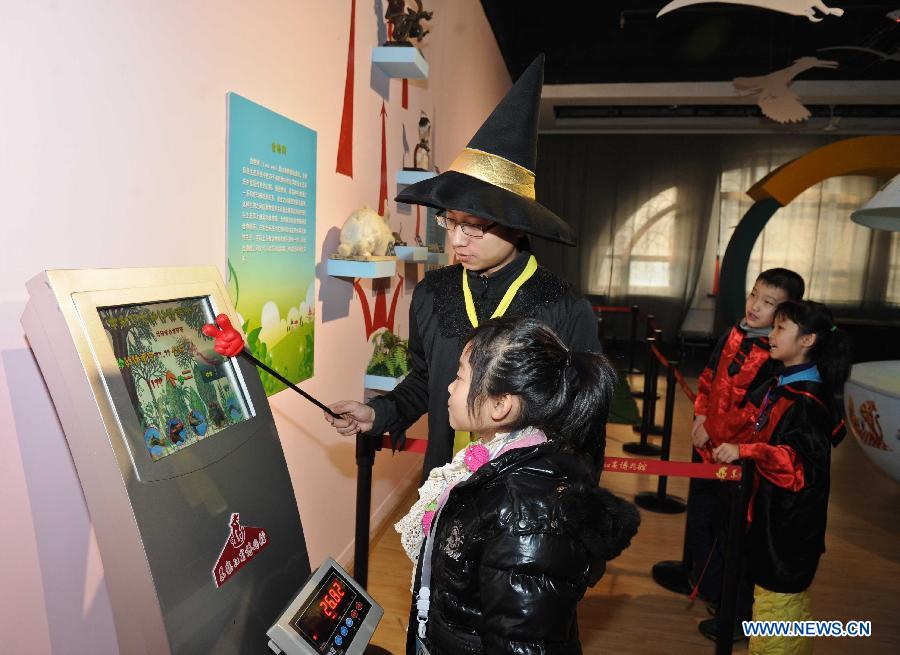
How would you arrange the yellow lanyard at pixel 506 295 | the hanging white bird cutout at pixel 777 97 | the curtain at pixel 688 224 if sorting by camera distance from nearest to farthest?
the yellow lanyard at pixel 506 295
the hanging white bird cutout at pixel 777 97
the curtain at pixel 688 224

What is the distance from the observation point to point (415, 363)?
6.28 ft

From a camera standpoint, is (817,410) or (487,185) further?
(817,410)

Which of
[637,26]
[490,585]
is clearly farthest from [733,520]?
[637,26]

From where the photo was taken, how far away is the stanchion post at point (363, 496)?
2.12 m

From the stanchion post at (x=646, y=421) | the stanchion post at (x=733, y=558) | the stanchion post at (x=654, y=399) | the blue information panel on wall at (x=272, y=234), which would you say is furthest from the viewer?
the stanchion post at (x=646, y=421)

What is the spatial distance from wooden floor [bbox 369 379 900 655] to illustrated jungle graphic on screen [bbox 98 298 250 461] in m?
1.65

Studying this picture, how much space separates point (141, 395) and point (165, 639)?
354 millimetres

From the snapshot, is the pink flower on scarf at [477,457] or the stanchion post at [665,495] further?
the stanchion post at [665,495]

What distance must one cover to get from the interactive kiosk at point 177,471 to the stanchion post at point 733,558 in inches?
56.5

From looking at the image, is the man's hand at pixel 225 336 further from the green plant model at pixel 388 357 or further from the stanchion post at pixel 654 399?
the stanchion post at pixel 654 399

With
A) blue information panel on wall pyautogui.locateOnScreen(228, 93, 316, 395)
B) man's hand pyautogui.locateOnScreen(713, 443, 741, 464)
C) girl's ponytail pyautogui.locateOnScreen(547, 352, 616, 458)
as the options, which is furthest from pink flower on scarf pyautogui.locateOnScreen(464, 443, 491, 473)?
man's hand pyautogui.locateOnScreen(713, 443, 741, 464)

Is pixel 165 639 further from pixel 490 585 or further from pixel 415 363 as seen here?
pixel 415 363

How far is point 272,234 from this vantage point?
2.13 m

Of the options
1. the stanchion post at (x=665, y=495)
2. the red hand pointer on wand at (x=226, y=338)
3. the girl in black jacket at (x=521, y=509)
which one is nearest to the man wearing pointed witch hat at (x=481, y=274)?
the girl in black jacket at (x=521, y=509)
